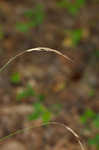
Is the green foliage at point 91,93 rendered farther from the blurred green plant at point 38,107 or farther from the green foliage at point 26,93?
the green foliage at point 26,93

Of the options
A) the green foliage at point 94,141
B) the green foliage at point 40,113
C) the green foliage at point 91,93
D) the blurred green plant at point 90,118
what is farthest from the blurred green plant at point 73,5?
the green foliage at point 94,141

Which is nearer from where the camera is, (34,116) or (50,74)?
(34,116)

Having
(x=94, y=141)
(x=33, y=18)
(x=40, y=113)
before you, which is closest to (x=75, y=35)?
(x=33, y=18)

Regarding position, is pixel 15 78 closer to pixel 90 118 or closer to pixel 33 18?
pixel 90 118

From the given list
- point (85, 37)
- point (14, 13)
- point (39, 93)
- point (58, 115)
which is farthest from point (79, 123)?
point (14, 13)

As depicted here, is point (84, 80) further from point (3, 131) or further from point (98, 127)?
point (3, 131)

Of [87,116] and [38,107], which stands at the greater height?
[38,107]

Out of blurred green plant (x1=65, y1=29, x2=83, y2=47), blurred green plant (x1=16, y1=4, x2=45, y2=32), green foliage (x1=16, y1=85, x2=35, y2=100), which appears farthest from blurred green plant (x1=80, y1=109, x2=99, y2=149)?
blurred green plant (x1=16, y1=4, x2=45, y2=32)

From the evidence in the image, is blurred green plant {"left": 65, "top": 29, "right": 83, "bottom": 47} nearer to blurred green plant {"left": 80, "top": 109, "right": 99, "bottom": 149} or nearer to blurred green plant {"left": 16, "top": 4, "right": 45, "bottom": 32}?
blurred green plant {"left": 16, "top": 4, "right": 45, "bottom": 32}
